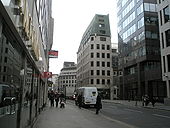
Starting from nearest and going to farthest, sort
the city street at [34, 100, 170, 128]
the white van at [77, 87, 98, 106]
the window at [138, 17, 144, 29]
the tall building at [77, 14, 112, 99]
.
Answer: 1. the city street at [34, 100, 170, 128]
2. the white van at [77, 87, 98, 106]
3. the window at [138, 17, 144, 29]
4. the tall building at [77, 14, 112, 99]

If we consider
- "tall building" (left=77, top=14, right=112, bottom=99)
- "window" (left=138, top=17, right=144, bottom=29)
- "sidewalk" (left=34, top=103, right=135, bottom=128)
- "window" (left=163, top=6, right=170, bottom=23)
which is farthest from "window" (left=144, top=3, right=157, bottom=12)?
"sidewalk" (left=34, top=103, right=135, bottom=128)

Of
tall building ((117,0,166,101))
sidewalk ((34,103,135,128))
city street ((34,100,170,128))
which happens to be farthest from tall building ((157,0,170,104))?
sidewalk ((34,103,135,128))

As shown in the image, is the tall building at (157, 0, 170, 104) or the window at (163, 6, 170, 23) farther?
the window at (163, 6, 170, 23)

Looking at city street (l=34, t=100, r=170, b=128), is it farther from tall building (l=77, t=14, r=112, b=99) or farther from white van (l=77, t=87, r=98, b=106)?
tall building (l=77, t=14, r=112, b=99)

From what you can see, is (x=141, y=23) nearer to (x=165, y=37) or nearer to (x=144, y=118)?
(x=165, y=37)

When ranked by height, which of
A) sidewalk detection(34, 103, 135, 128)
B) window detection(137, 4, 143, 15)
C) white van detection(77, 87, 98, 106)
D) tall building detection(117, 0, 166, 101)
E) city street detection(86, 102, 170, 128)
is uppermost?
window detection(137, 4, 143, 15)

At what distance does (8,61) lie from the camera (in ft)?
17.0

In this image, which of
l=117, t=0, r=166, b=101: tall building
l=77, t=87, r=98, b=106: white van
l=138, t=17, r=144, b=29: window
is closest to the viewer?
l=77, t=87, r=98, b=106: white van

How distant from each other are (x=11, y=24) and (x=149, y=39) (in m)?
45.8

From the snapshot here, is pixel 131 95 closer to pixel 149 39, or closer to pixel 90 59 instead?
pixel 149 39

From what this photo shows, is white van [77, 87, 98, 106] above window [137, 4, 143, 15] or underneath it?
underneath

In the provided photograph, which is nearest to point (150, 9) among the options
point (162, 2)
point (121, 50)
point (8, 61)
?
point (162, 2)

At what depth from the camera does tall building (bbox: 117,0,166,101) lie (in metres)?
46.2

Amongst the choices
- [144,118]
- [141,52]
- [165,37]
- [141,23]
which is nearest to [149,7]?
[141,23]
